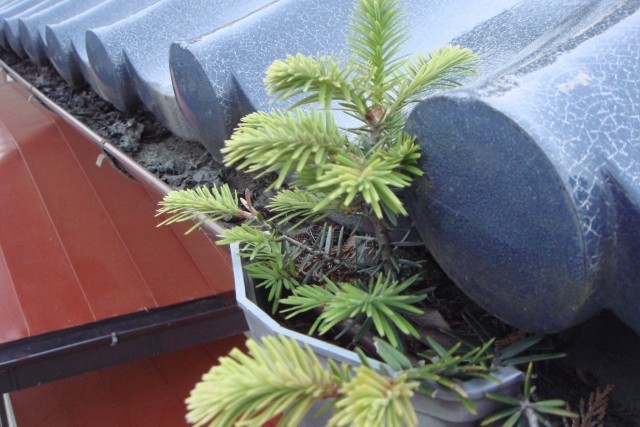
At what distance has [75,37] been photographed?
207 centimetres

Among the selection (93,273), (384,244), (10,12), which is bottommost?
(93,273)

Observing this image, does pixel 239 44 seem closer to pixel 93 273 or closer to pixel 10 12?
pixel 93 273

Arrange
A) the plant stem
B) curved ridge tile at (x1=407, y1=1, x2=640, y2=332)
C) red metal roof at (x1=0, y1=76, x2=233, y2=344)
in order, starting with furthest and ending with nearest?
red metal roof at (x1=0, y1=76, x2=233, y2=344) → the plant stem → curved ridge tile at (x1=407, y1=1, x2=640, y2=332)

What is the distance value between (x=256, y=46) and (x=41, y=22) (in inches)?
68.7

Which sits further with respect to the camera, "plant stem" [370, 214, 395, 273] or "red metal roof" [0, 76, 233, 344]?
"red metal roof" [0, 76, 233, 344]

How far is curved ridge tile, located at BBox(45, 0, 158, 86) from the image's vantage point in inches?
80.9

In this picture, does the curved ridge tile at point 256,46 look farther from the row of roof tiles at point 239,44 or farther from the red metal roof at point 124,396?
the red metal roof at point 124,396

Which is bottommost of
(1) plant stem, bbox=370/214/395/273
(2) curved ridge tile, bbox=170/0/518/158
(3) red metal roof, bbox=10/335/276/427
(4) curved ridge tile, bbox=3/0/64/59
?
(3) red metal roof, bbox=10/335/276/427

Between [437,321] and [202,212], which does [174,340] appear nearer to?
[202,212]

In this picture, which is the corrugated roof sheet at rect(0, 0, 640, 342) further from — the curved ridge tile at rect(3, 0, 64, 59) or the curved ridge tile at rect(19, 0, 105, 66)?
the curved ridge tile at rect(3, 0, 64, 59)

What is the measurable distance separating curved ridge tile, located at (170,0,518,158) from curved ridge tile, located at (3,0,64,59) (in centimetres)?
209

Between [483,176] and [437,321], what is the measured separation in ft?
0.65

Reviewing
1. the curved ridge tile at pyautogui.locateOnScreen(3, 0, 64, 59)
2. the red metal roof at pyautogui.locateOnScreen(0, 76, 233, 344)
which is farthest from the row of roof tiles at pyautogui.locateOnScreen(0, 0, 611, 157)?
the curved ridge tile at pyautogui.locateOnScreen(3, 0, 64, 59)

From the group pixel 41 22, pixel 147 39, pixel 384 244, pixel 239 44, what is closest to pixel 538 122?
pixel 384 244
